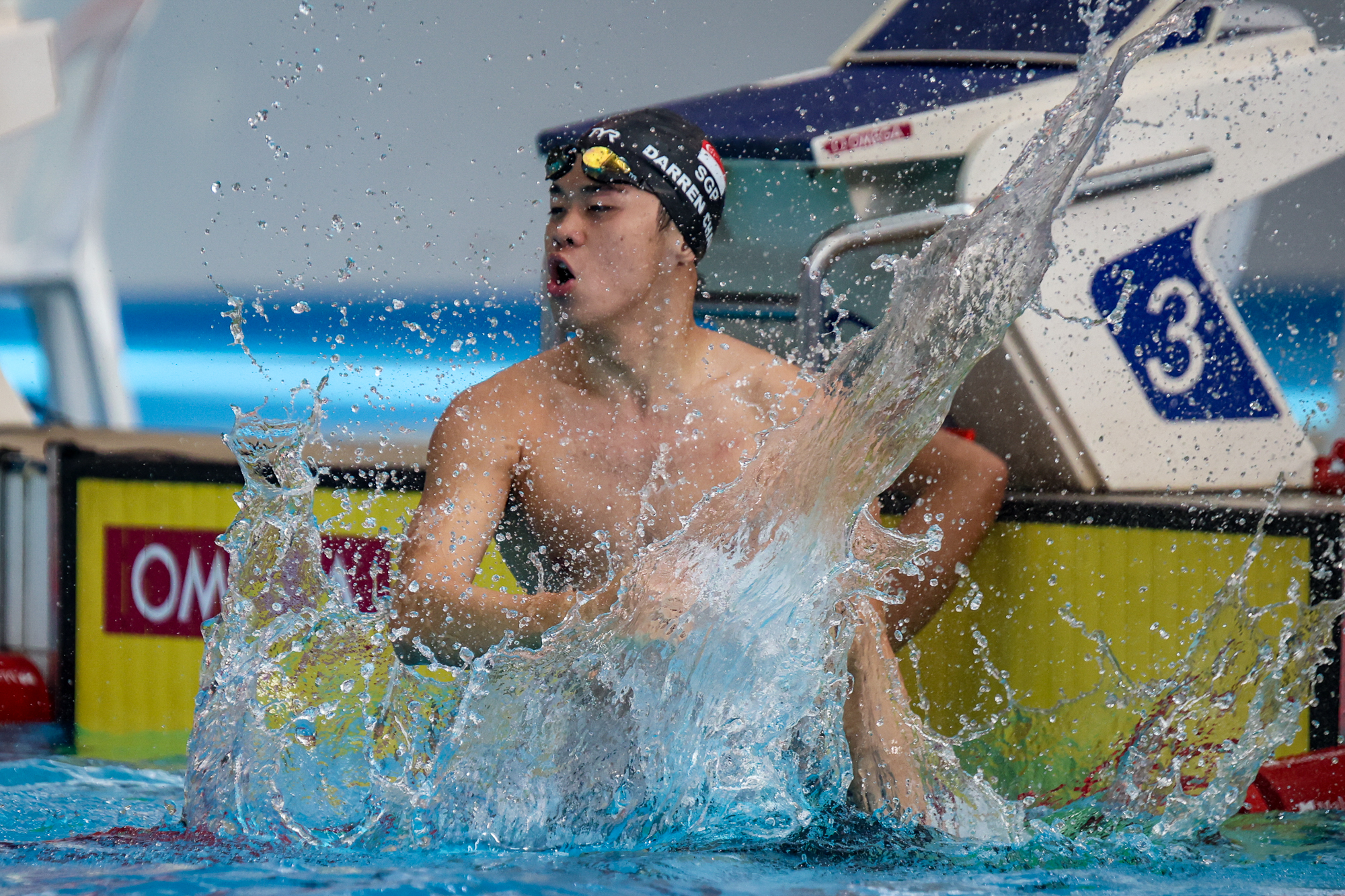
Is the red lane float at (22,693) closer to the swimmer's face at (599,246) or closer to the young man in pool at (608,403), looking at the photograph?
the young man in pool at (608,403)

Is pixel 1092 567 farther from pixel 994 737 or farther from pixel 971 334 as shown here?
pixel 971 334

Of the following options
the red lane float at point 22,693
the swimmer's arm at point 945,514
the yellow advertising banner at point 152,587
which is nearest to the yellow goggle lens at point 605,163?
the swimmer's arm at point 945,514

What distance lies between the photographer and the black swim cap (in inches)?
53.0

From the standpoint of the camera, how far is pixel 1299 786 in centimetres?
136

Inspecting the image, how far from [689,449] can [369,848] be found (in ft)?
1.89

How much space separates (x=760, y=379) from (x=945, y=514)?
405 millimetres

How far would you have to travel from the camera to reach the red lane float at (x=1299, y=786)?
4.39 ft

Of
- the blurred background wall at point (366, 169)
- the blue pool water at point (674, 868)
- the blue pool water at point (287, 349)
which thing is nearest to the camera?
the blue pool water at point (674, 868)

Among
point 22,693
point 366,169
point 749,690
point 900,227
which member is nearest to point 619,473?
point 749,690

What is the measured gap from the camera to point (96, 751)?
6.52ft

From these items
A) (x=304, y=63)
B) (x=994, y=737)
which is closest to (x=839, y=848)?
(x=994, y=737)

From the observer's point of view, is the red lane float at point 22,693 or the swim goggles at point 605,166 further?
the red lane float at point 22,693

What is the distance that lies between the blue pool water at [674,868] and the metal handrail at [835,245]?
85 centimetres

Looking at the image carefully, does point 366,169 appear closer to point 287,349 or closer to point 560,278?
point 287,349
